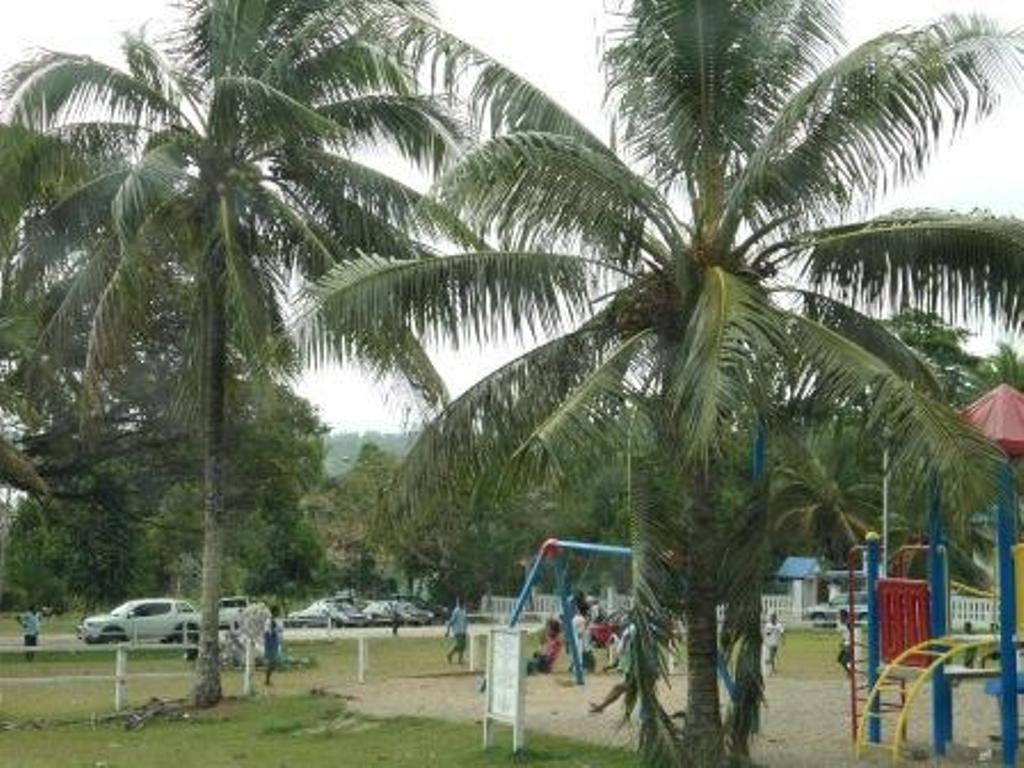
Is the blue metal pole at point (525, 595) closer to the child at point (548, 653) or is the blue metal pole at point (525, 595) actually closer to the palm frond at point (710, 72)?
the child at point (548, 653)

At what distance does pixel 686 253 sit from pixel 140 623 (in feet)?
113

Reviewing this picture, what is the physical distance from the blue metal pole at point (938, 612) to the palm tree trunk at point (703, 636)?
240 cm

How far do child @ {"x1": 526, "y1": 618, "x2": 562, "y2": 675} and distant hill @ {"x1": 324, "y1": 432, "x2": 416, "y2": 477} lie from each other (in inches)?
173

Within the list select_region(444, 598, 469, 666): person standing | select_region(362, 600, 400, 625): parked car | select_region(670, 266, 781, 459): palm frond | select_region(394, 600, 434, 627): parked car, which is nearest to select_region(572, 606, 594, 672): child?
select_region(444, 598, 469, 666): person standing

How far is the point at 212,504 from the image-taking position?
2161 centimetres

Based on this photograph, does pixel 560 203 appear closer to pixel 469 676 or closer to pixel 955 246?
pixel 955 246

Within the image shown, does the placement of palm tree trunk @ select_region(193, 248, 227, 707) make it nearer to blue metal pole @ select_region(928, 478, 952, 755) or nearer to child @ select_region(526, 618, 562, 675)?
child @ select_region(526, 618, 562, 675)

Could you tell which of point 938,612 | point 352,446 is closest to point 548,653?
point 938,612

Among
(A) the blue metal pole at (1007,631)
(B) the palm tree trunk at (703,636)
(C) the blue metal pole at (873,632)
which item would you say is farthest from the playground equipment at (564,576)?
(A) the blue metal pole at (1007,631)

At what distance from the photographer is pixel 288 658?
34.1 metres

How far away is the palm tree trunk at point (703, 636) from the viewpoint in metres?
12.2

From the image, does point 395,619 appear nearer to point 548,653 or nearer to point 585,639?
point 585,639

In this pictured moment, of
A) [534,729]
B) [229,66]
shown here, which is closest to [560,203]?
[534,729]

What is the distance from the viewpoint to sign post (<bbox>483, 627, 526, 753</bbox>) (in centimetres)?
1545
